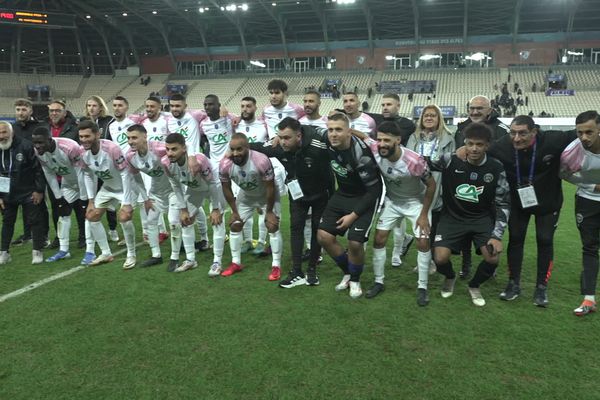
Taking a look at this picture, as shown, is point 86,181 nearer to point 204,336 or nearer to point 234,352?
point 204,336

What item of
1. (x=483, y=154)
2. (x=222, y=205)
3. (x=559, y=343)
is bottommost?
(x=559, y=343)

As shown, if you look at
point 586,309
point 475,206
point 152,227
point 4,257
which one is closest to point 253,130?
point 152,227

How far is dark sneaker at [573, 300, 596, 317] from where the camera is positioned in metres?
4.12

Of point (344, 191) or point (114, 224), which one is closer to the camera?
point (344, 191)

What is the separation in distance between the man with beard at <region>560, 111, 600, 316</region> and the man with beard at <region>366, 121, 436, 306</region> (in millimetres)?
1312

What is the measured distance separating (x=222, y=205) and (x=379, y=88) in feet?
109

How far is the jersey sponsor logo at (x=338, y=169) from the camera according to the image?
183 inches

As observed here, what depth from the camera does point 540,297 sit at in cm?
439

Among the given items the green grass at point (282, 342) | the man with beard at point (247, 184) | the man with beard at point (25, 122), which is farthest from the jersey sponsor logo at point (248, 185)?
the man with beard at point (25, 122)

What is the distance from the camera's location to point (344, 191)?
4.89 m

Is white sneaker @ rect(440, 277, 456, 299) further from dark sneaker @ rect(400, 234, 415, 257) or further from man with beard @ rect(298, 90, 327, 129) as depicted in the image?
man with beard @ rect(298, 90, 327, 129)

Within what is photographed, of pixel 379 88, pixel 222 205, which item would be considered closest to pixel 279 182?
pixel 222 205

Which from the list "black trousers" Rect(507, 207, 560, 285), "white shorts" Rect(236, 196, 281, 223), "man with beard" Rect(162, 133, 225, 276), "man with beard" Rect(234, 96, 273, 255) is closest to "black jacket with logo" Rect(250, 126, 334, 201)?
"white shorts" Rect(236, 196, 281, 223)

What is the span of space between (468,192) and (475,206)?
171 mm
